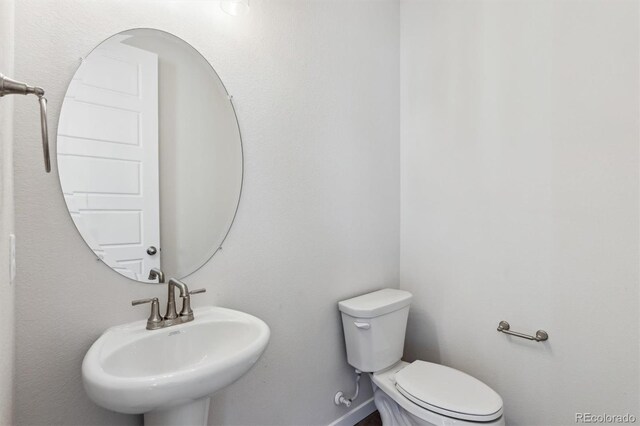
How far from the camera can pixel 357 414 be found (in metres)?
1.71

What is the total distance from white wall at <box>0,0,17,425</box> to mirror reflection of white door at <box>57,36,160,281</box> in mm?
142

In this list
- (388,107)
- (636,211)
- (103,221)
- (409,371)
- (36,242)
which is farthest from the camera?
(388,107)

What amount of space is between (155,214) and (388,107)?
1440 mm

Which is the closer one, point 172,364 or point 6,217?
point 6,217

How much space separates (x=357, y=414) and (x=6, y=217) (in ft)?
5.79

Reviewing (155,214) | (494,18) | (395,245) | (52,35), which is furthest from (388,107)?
(52,35)

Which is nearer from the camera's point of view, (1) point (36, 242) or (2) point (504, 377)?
(1) point (36, 242)

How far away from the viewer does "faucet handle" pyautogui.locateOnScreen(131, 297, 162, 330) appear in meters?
0.97

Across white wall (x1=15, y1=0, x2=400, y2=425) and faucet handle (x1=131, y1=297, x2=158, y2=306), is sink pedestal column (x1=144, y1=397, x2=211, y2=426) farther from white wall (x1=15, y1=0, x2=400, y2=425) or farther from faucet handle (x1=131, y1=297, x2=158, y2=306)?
faucet handle (x1=131, y1=297, x2=158, y2=306)

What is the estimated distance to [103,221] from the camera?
960 millimetres

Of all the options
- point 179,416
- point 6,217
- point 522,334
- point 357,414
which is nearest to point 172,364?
point 179,416

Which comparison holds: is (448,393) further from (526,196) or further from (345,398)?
(526,196)

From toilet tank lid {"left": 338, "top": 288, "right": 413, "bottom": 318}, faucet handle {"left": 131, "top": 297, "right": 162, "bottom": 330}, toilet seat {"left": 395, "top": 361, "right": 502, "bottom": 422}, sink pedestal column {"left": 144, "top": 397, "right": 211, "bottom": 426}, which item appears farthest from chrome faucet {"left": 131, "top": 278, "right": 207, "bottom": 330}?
toilet seat {"left": 395, "top": 361, "right": 502, "bottom": 422}

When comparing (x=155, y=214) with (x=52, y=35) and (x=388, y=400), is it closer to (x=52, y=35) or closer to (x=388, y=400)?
(x=52, y=35)
